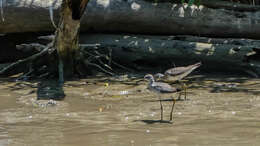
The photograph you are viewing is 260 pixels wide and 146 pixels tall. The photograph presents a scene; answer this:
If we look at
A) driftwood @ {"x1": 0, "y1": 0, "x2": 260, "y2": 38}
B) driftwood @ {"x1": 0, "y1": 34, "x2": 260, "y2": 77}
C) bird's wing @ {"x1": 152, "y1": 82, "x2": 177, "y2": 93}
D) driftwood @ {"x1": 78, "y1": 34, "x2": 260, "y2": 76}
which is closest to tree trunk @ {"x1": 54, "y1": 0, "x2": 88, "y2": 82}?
driftwood @ {"x1": 0, "y1": 34, "x2": 260, "y2": 77}

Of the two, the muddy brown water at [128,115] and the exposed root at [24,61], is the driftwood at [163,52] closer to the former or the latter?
the exposed root at [24,61]

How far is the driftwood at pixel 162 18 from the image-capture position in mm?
9070

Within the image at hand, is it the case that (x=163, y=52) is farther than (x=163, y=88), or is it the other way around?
(x=163, y=52)

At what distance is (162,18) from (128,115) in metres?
3.27

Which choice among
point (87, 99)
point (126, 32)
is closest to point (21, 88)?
point (87, 99)

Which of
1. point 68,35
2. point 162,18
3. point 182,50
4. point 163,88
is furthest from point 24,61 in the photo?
point 163,88

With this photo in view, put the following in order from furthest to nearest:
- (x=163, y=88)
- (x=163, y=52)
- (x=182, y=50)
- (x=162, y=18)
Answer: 1. (x=162, y=18)
2. (x=163, y=52)
3. (x=182, y=50)
4. (x=163, y=88)

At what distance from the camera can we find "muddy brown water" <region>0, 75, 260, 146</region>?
17.4 feet

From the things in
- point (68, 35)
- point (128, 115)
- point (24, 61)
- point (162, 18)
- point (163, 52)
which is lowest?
point (128, 115)

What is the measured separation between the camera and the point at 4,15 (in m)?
8.92

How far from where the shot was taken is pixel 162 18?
919 cm

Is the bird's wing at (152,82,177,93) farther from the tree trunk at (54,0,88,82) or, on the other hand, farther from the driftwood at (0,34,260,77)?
the driftwood at (0,34,260,77)

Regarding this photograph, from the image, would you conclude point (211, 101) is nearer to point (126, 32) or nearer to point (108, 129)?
point (108, 129)

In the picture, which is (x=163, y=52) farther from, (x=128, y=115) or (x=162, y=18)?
(x=128, y=115)
